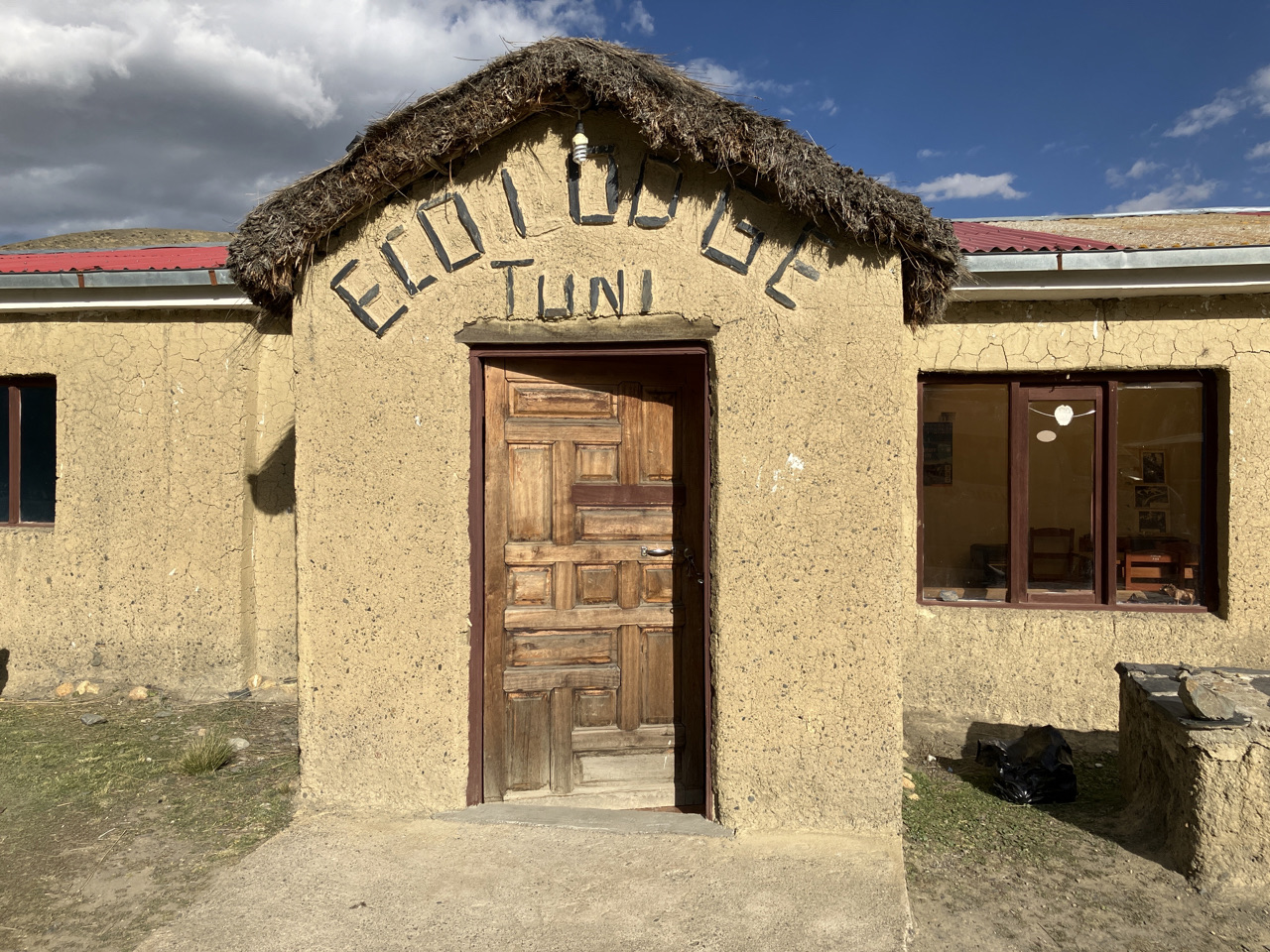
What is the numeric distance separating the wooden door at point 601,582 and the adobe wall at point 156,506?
3050 millimetres

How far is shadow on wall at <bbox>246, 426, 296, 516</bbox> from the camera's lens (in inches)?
239

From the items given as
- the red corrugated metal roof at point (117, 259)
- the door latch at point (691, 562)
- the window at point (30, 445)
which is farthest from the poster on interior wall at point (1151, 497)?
the window at point (30, 445)

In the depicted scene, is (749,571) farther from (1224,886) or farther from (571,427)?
(1224,886)

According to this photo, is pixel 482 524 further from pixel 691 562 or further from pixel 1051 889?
pixel 1051 889

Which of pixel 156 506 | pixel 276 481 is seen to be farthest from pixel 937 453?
pixel 156 506

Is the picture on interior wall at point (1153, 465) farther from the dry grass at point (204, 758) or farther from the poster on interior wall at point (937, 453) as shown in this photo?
the dry grass at point (204, 758)

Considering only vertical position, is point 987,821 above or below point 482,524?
below

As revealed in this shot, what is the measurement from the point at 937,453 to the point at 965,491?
368 millimetres

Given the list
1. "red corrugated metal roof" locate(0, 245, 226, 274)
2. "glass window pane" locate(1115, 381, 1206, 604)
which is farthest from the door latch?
"red corrugated metal roof" locate(0, 245, 226, 274)

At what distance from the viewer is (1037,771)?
429cm

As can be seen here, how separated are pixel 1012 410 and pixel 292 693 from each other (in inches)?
219

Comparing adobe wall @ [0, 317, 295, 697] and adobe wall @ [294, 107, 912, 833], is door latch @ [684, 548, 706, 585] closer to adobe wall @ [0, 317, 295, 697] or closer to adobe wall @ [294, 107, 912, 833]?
adobe wall @ [294, 107, 912, 833]

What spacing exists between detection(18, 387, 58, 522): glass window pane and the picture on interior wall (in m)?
8.02

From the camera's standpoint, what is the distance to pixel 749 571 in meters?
3.47
